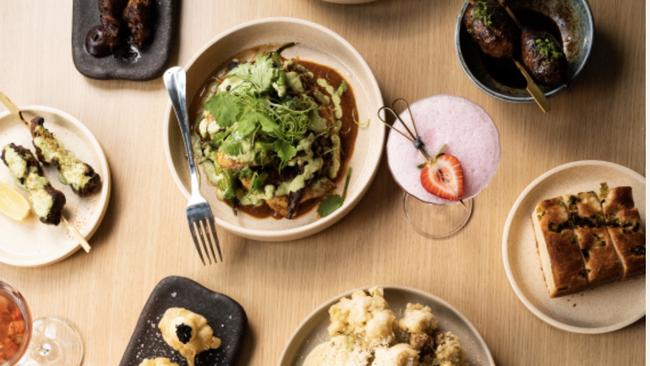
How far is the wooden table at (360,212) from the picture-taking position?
2561 mm

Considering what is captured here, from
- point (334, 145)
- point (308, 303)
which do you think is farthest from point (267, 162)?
point (308, 303)

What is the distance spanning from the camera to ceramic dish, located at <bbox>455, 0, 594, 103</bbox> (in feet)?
8.00

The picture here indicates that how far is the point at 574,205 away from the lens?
8.04 feet

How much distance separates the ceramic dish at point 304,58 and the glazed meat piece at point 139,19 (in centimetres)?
23

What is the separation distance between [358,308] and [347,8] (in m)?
1.10

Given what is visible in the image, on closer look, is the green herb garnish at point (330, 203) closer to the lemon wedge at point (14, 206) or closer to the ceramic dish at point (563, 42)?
the ceramic dish at point (563, 42)

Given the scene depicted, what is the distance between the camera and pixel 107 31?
8.95ft

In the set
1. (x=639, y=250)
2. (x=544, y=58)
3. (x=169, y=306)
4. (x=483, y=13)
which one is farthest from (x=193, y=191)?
(x=639, y=250)

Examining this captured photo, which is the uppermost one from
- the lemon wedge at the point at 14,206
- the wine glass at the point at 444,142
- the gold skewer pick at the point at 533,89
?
the gold skewer pick at the point at 533,89

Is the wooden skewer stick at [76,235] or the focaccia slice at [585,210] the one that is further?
the wooden skewer stick at [76,235]

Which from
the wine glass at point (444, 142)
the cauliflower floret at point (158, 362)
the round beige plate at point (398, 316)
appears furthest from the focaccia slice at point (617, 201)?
the cauliflower floret at point (158, 362)

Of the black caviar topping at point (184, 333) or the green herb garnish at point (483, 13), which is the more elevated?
the green herb garnish at point (483, 13)

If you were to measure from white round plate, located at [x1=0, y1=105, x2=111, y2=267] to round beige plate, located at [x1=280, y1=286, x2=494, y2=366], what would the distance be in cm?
84

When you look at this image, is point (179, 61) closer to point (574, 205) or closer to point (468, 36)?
point (468, 36)
